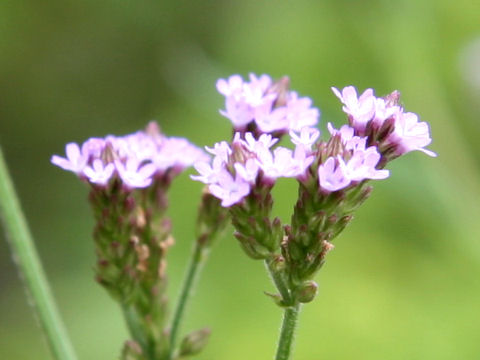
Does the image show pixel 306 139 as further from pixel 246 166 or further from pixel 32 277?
pixel 32 277

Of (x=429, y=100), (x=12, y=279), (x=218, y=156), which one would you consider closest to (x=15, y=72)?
(x=12, y=279)

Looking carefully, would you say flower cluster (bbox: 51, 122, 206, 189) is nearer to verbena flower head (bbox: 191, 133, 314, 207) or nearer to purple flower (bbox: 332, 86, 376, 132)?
verbena flower head (bbox: 191, 133, 314, 207)

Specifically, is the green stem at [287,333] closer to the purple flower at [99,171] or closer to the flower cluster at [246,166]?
the flower cluster at [246,166]

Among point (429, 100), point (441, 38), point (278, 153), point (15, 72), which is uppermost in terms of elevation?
point (15, 72)

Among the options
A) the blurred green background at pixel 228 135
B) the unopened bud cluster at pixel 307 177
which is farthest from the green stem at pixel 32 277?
the blurred green background at pixel 228 135

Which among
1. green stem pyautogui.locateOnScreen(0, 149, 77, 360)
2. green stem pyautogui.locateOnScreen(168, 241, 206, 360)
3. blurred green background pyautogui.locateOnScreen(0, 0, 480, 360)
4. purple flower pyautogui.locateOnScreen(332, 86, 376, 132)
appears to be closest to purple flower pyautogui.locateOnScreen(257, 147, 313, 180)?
purple flower pyautogui.locateOnScreen(332, 86, 376, 132)

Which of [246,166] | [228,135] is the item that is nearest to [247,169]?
[246,166]

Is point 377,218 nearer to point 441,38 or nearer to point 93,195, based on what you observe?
point 441,38
